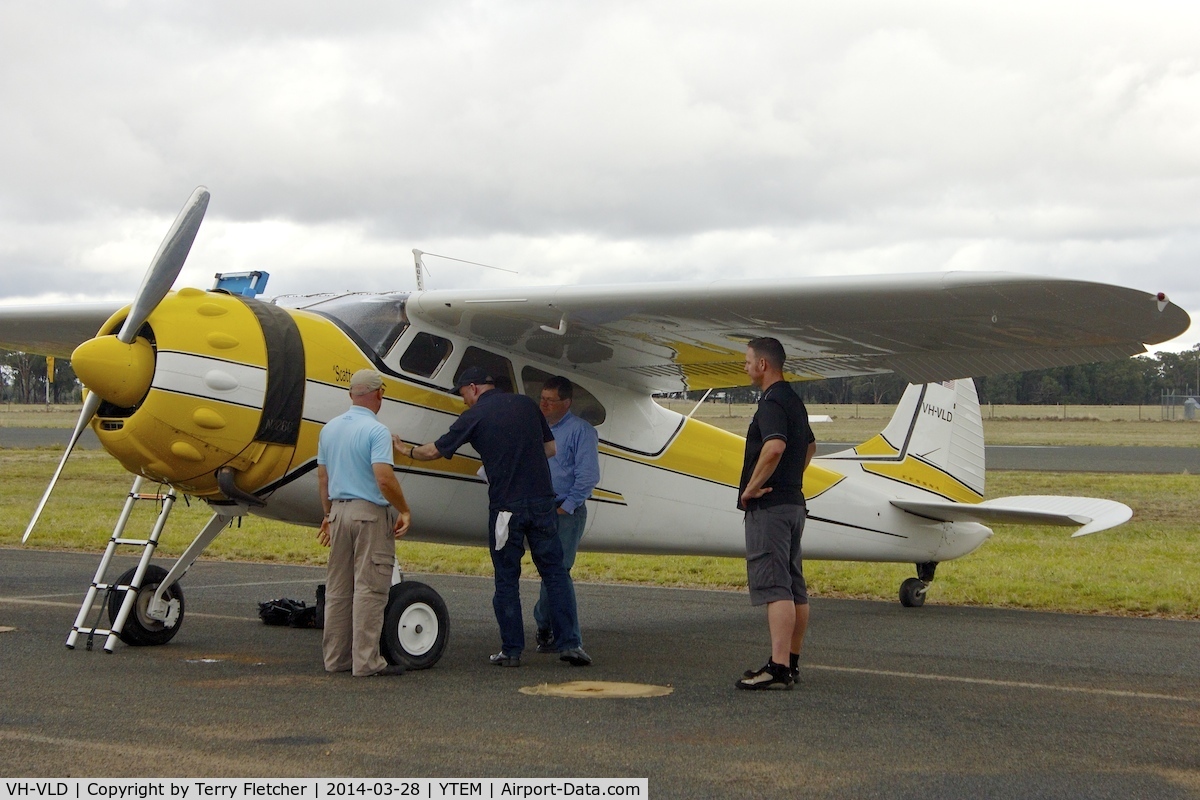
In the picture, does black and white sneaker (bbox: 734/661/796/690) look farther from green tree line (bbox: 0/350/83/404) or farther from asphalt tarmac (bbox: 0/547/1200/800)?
green tree line (bbox: 0/350/83/404)

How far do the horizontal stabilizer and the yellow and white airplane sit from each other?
28 mm

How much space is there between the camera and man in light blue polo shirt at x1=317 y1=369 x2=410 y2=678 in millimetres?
6621

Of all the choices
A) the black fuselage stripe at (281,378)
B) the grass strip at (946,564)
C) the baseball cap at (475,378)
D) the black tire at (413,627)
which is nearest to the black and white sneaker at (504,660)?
the black tire at (413,627)

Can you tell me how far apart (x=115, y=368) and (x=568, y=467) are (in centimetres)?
289

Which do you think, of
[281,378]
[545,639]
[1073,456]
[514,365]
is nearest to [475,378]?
[514,365]

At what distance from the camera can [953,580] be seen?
467 inches

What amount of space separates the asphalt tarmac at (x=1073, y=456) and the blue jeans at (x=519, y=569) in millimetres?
19614

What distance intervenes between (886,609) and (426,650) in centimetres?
485

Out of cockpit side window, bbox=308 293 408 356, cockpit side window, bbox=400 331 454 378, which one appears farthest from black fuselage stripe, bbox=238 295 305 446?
cockpit side window, bbox=400 331 454 378

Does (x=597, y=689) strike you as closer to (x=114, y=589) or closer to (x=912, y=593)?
(x=114, y=589)

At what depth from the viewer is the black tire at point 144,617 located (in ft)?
24.6

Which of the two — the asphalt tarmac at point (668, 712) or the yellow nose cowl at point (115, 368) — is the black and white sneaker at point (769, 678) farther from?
the yellow nose cowl at point (115, 368)

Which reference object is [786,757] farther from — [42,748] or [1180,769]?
[42,748]

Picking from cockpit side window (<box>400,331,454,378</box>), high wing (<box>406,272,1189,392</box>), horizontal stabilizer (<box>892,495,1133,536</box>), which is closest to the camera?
high wing (<box>406,272,1189,392</box>)
